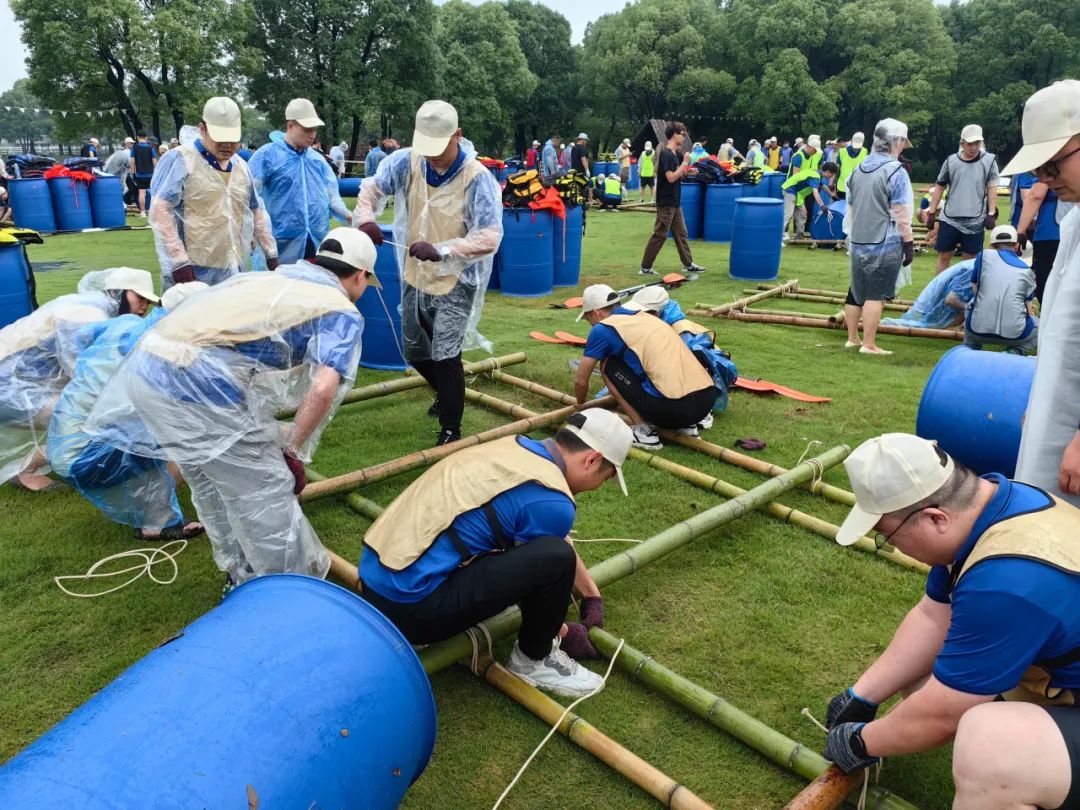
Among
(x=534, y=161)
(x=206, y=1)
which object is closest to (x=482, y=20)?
(x=206, y=1)

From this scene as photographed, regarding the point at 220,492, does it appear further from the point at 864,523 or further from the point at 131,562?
the point at 864,523

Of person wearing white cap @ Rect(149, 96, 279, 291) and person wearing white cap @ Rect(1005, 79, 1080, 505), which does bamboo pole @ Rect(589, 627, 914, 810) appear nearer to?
person wearing white cap @ Rect(1005, 79, 1080, 505)

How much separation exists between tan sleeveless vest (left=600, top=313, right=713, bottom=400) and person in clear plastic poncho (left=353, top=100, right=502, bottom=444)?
93cm

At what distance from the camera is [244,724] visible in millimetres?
1749

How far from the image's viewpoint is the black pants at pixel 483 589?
8.23 ft

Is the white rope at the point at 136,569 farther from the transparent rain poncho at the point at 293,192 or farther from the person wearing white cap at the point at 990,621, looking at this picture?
the person wearing white cap at the point at 990,621

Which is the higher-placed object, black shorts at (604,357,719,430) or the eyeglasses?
the eyeglasses

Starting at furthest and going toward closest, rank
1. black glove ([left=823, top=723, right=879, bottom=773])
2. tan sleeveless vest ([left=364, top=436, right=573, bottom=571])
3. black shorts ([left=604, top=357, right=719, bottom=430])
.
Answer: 1. black shorts ([left=604, top=357, right=719, bottom=430])
2. tan sleeveless vest ([left=364, top=436, right=573, bottom=571])
3. black glove ([left=823, top=723, right=879, bottom=773])

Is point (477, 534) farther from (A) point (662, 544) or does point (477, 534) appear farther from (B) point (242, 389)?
(A) point (662, 544)

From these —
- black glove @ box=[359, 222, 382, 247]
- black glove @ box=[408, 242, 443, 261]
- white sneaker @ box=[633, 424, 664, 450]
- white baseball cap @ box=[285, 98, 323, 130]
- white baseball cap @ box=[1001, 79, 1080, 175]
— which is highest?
white baseball cap @ box=[285, 98, 323, 130]

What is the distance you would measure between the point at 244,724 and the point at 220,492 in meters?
1.36

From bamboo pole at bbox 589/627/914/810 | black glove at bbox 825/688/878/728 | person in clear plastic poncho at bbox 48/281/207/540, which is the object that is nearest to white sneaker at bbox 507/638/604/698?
bamboo pole at bbox 589/627/914/810

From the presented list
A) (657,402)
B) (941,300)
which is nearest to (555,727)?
(657,402)

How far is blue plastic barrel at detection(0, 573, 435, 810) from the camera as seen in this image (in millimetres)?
1620
